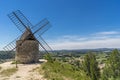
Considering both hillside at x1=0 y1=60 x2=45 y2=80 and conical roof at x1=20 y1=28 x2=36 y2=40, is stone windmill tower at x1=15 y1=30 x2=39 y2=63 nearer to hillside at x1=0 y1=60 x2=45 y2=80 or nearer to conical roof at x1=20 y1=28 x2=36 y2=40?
conical roof at x1=20 y1=28 x2=36 y2=40

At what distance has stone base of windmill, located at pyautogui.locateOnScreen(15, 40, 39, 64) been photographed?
3050 centimetres

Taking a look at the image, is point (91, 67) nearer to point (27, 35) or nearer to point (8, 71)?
point (27, 35)

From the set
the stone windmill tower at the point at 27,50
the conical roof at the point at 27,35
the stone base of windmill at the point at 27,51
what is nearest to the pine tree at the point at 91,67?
the stone windmill tower at the point at 27,50

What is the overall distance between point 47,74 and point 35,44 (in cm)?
829

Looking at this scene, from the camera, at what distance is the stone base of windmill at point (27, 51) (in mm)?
30500

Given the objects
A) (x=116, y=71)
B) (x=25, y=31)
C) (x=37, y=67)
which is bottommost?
(x=116, y=71)

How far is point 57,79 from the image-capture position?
72.6ft

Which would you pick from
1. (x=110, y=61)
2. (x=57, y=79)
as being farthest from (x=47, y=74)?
(x=110, y=61)

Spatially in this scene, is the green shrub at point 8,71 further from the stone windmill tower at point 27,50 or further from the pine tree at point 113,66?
the pine tree at point 113,66

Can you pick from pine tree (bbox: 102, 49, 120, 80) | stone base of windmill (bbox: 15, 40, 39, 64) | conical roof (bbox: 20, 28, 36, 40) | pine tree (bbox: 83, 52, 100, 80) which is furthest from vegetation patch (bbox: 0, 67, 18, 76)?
pine tree (bbox: 102, 49, 120, 80)

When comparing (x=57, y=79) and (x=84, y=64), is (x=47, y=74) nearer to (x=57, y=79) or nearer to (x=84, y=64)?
(x=57, y=79)

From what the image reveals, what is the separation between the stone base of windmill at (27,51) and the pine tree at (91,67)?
35.6 metres

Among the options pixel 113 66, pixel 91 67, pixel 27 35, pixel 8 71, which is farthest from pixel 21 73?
pixel 113 66

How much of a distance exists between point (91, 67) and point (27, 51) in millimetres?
40684
